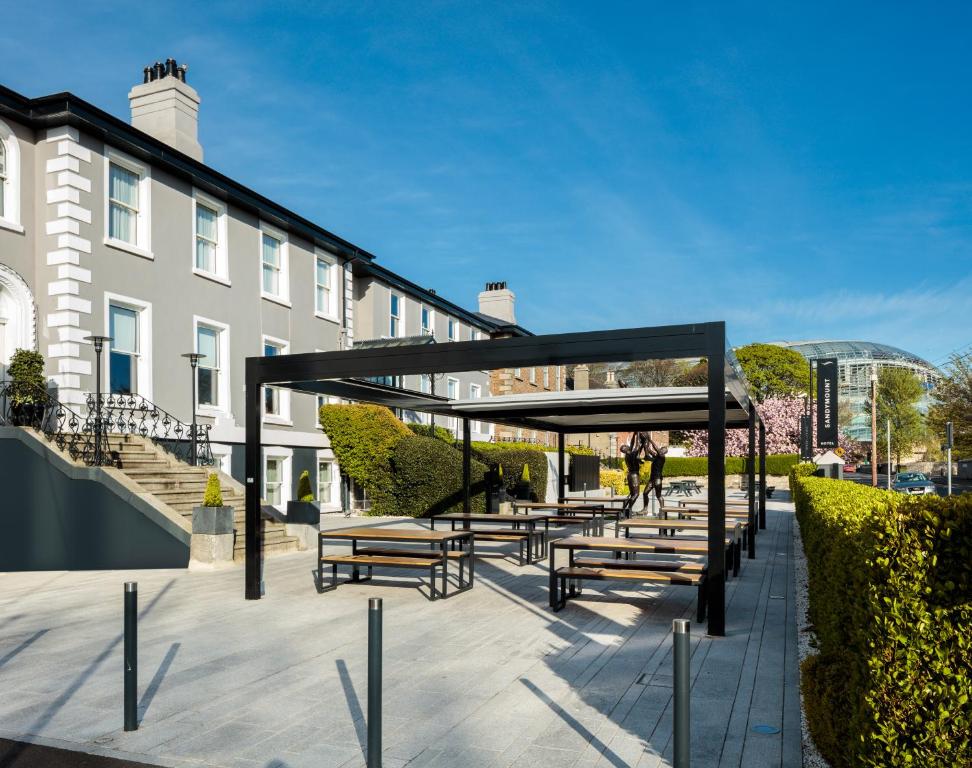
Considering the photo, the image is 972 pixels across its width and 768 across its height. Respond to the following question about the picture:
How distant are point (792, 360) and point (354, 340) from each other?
55.8m

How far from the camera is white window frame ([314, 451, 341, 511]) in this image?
80.5 ft

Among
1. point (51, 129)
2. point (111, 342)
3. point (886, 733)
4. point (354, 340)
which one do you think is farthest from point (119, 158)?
point (886, 733)

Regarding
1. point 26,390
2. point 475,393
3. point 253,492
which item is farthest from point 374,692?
point 475,393

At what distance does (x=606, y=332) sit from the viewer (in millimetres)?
8789

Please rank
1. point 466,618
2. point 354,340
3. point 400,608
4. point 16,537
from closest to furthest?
point 466,618 < point 400,608 < point 16,537 < point 354,340

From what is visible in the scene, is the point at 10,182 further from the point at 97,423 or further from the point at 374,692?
the point at 374,692

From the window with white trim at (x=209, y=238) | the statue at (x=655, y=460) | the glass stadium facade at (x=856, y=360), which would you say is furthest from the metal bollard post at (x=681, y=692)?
the glass stadium facade at (x=856, y=360)

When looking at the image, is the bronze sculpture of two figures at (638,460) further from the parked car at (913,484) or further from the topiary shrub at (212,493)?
the parked car at (913,484)

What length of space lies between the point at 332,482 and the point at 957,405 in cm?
3213

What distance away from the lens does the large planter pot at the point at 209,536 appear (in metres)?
13.5

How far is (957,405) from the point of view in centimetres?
4081

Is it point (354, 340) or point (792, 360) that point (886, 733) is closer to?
point (354, 340)

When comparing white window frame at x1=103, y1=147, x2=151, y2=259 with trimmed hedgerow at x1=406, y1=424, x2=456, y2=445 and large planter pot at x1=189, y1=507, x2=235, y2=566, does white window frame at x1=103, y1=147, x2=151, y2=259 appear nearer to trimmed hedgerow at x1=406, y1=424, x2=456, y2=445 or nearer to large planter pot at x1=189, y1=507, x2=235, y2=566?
large planter pot at x1=189, y1=507, x2=235, y2=566

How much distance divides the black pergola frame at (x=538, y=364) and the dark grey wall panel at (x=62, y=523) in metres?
4.01
